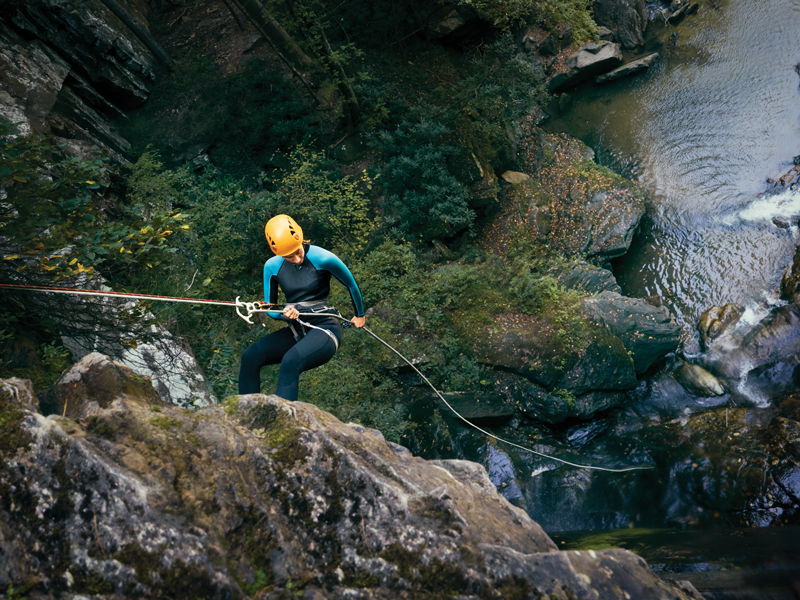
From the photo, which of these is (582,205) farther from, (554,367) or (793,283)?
(554,367)

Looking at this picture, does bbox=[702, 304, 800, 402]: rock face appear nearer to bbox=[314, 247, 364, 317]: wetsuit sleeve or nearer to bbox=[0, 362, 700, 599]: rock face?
bbox=[0, 362, 700, 599]: rock face

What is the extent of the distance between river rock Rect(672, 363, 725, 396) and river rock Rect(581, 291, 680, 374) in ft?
1.33

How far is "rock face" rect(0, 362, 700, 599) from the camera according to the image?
213 cm

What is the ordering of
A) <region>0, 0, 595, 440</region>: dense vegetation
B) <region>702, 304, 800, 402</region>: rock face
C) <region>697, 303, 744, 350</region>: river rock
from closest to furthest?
<region>0, 0, 595, 440</region>: dense vegetation < <region>702, 304, 800, 402</region>: rock face < <region>697, 303, 744, 350</region>: river rock

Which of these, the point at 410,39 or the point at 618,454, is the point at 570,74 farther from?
the point at 618,454

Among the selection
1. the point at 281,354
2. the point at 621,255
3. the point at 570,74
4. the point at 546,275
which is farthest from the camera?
the point at 570,74

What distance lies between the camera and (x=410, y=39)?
11242 millimetres

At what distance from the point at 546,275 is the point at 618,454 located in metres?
3.41

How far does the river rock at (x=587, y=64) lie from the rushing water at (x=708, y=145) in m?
0.45

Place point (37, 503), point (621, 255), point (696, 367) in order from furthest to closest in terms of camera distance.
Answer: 1. point (621, 255)
2. point (696, 367)
3. point (37, 503)

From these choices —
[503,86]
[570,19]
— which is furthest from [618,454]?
[570,19]

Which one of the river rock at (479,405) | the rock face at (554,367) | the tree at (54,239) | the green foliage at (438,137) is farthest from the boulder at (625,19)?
the tree at (54,239)

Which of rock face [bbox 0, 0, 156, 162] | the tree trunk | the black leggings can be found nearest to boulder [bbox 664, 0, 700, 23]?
the tree trunk

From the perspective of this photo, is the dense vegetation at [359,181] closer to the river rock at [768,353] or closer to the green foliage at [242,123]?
the green foliage at [242,123]
